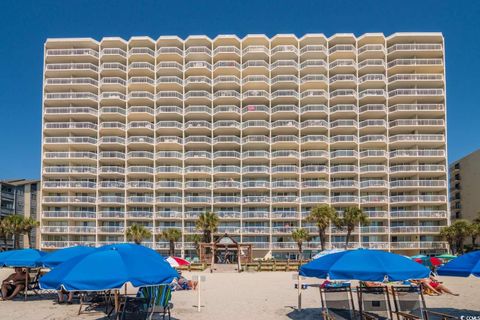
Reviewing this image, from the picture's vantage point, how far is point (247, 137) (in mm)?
69250

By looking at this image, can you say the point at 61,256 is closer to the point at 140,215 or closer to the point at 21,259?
the point at 21,259

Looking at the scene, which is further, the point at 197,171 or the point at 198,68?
the point at 198,68

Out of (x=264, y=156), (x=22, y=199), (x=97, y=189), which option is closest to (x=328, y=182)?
(x=264, y=156)

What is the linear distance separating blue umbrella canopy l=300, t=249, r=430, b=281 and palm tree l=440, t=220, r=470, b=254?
53.8 m

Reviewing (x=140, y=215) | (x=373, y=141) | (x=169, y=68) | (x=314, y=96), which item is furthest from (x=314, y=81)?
(x=140, y=215)

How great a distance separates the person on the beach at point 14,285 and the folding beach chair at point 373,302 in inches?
553

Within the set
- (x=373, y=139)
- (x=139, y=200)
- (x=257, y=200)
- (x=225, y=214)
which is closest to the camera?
(x=225, y=214)

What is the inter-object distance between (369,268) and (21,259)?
46.4 feet

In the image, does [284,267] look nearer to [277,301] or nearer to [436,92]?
[277,301]

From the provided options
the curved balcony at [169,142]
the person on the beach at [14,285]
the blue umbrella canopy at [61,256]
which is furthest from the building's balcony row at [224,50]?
the blue umbrella canopy at [61,256]

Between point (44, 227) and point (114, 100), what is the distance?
20.6 metres

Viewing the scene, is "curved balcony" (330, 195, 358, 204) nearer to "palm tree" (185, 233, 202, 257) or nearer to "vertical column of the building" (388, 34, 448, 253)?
A: "vertical column of the building" (388, 34, 448, 253)

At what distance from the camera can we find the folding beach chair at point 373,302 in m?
14.3

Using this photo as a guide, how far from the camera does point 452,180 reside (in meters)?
96.4
